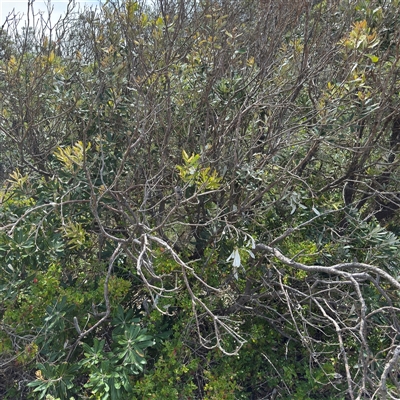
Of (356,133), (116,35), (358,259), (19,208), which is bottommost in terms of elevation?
(358,259)

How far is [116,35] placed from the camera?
3053mm

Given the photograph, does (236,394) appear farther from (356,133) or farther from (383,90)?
(383,90)

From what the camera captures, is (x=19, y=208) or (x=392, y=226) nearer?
(x=19, y=208)

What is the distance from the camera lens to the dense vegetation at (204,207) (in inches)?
103

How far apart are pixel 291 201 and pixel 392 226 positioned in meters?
1.24

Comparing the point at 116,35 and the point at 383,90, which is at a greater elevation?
the point at 116,35

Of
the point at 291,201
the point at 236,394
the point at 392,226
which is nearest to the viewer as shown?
the point at 291,201

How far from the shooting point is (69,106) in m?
2.99

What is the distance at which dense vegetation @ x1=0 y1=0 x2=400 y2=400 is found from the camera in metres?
2.61

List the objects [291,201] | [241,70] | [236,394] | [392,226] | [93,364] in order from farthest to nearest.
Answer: [392,226] → [241,70] → [236,394] → [291,201] → [93,364]

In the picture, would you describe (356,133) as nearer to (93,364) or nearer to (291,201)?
(291,201)

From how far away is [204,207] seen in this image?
2.93 m

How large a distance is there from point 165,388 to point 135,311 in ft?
2.00

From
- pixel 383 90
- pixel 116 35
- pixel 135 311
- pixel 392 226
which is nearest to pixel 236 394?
pixel 135 311
